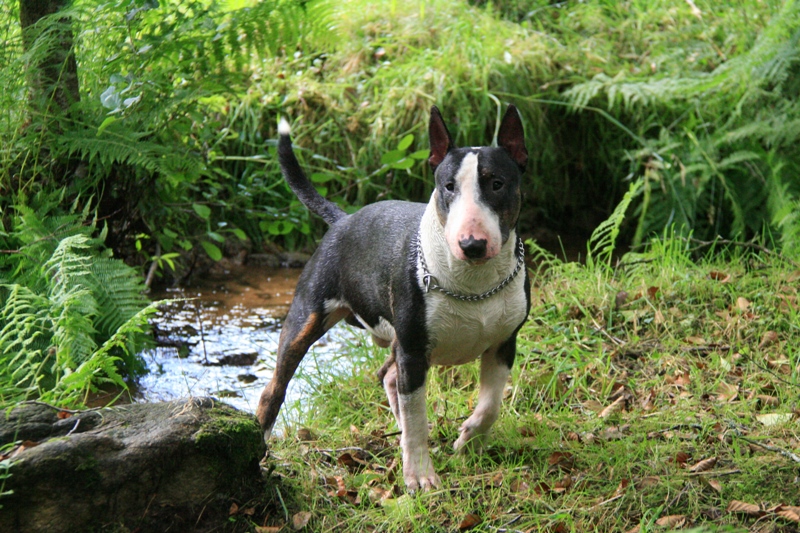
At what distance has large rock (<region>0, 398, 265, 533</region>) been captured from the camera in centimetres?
261

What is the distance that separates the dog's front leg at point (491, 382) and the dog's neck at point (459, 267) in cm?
37

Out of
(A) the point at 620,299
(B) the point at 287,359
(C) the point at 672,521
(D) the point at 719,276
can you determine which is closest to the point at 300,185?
(B) the point at 287,359

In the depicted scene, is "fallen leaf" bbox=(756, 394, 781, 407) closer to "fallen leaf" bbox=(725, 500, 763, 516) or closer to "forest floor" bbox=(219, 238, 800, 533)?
"forest floor" bbox=(219, 238, 800, 533)

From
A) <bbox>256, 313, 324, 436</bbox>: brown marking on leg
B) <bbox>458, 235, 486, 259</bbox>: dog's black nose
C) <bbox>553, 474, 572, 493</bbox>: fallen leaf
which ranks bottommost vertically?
<bbox>553, 474, 572, 493</bbox>: fallen leaf

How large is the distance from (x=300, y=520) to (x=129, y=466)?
2.26ft

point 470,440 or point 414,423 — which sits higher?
point 414,423

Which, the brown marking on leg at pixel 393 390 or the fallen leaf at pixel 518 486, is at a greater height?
the brown marking on leg at pixel 393 390

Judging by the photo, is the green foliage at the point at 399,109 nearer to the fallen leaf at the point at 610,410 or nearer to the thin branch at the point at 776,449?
the fallen leaf at the point at 610,410

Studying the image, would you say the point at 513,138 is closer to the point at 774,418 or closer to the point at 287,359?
the point at 287,359

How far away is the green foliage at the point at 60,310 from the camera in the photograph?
11.4 feet

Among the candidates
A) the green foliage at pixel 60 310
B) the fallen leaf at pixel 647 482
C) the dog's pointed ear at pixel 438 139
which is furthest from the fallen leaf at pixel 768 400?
the green foliage at pixel 60 310

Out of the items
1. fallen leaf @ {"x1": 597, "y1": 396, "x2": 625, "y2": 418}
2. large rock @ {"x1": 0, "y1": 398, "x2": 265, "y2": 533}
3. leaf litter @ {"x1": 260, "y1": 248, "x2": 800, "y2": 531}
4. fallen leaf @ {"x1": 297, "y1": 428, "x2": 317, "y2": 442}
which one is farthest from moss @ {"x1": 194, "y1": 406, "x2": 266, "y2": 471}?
fallen leaf @ {"x1": 597, "y1": 396, "x2": 625, "y2": 418}

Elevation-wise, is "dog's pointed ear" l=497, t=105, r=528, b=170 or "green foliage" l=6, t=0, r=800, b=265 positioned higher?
"dog's pointed ear" l=497, t=105, r=528, b=170

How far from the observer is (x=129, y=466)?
274 centimetres
